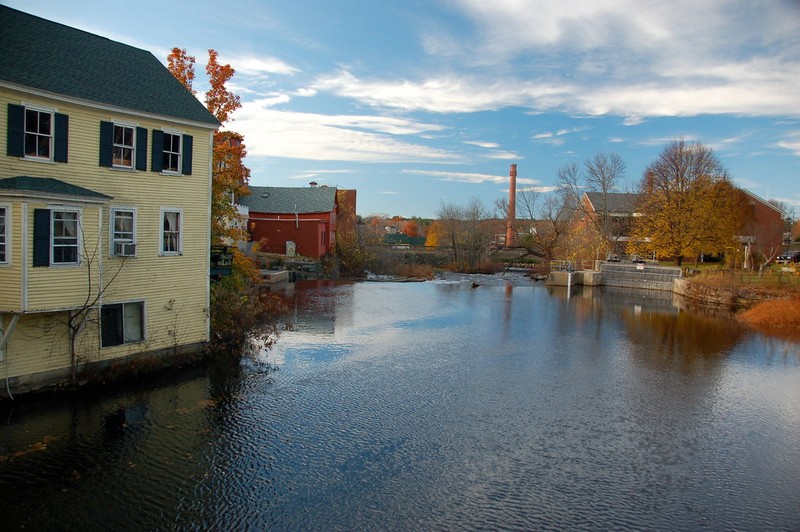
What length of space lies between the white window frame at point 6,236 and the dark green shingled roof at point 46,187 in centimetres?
44

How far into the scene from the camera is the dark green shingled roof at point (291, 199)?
5378 cm

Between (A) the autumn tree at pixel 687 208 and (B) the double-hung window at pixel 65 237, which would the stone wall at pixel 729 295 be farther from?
(B) the double-hung window at pixel 65 237

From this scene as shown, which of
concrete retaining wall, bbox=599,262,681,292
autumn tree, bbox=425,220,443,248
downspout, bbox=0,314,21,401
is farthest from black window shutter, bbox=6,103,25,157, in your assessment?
autumn tree, bbox=425,220,443,248

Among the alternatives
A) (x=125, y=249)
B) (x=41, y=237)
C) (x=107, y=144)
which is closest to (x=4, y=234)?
(x=41, y=237)

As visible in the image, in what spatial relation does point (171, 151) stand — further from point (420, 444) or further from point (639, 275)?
point (639, 275)

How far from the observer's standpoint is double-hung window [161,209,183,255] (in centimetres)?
1688

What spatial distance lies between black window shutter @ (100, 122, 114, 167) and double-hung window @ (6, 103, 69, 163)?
0.91 m

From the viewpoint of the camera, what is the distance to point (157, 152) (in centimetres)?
1653

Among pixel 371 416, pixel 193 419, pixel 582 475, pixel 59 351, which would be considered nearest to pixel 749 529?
pixel 582 475

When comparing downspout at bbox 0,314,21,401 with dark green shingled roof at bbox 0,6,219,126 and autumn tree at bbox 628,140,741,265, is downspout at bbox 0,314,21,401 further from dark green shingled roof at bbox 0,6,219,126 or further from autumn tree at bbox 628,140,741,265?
autumn tree at bbox 628,140,741,265

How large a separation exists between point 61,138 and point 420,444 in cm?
1173

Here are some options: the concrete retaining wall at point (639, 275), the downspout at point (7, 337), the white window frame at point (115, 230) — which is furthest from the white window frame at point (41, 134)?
the concrete retaining wall at point (639, 275)

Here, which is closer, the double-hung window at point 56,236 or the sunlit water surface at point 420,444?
the sunlit water surface at point 420,444

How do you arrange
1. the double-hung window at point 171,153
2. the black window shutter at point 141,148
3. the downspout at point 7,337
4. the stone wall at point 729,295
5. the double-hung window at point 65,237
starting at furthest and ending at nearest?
the stone wall at point 729,295
the double-hung window at point 171,153
the black window shutter at point 141,148
the double-hung window at point 65,237
the downspout at point 7,337
